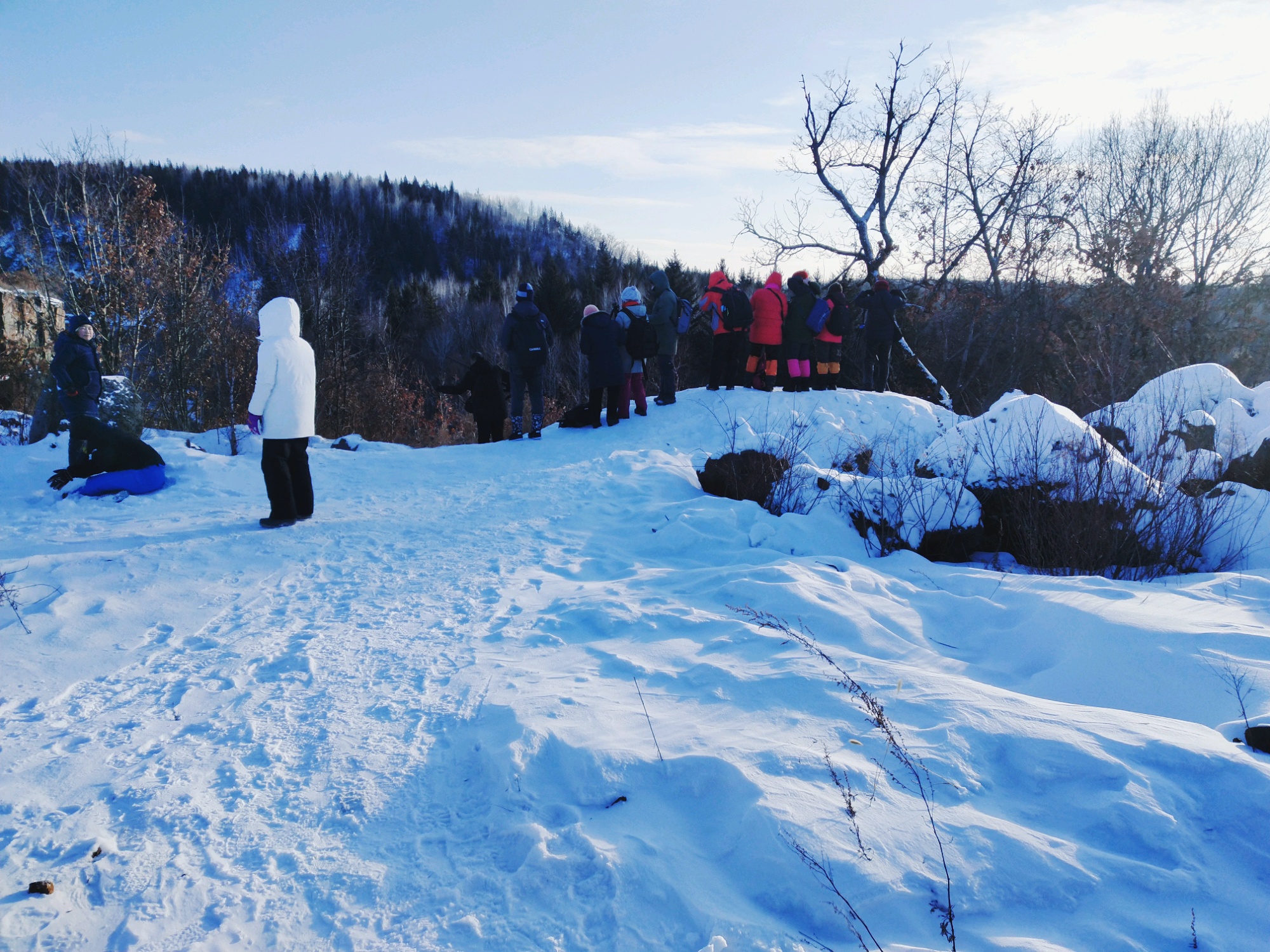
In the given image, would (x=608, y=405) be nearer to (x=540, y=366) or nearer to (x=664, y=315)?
(x=540, y=366)

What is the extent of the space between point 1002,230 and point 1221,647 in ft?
64.6

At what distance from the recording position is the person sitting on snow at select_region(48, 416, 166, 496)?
6.41 m

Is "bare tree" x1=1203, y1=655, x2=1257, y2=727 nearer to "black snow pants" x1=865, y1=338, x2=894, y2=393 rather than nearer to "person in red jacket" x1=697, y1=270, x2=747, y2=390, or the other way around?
"person in red jacket" x1=697, y1=270, x2=747, y2=390

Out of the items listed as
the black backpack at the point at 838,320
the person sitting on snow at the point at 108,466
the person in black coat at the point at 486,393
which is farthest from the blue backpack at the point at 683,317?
the person sitting on snow at the point at 108,466

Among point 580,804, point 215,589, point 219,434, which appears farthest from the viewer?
point 219,434

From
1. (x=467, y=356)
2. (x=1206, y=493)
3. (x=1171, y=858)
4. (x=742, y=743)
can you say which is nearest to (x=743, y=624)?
(x=742, y=743)

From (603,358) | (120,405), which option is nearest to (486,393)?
(603,358)

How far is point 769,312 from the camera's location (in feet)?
38.8

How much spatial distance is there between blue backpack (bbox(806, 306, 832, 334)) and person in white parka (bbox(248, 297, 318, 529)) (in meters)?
8.31

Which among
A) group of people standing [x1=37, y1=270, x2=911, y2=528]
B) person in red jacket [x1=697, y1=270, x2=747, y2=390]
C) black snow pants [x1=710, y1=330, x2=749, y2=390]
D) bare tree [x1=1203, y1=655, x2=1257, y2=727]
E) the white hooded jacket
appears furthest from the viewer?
black snow pants [x1=710, y1=330, x2=749, y2=390]

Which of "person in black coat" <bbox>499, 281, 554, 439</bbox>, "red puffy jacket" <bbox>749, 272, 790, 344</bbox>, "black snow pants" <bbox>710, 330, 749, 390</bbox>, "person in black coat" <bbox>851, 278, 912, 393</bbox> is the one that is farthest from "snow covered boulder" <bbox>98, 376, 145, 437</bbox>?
"person in black coat" <bbox>851, 278, 912, 393</bbox>

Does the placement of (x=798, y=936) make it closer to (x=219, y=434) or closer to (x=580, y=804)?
(x=580, y=804)

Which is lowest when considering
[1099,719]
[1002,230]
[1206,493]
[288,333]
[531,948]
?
[531,948]

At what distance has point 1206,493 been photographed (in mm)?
6004
